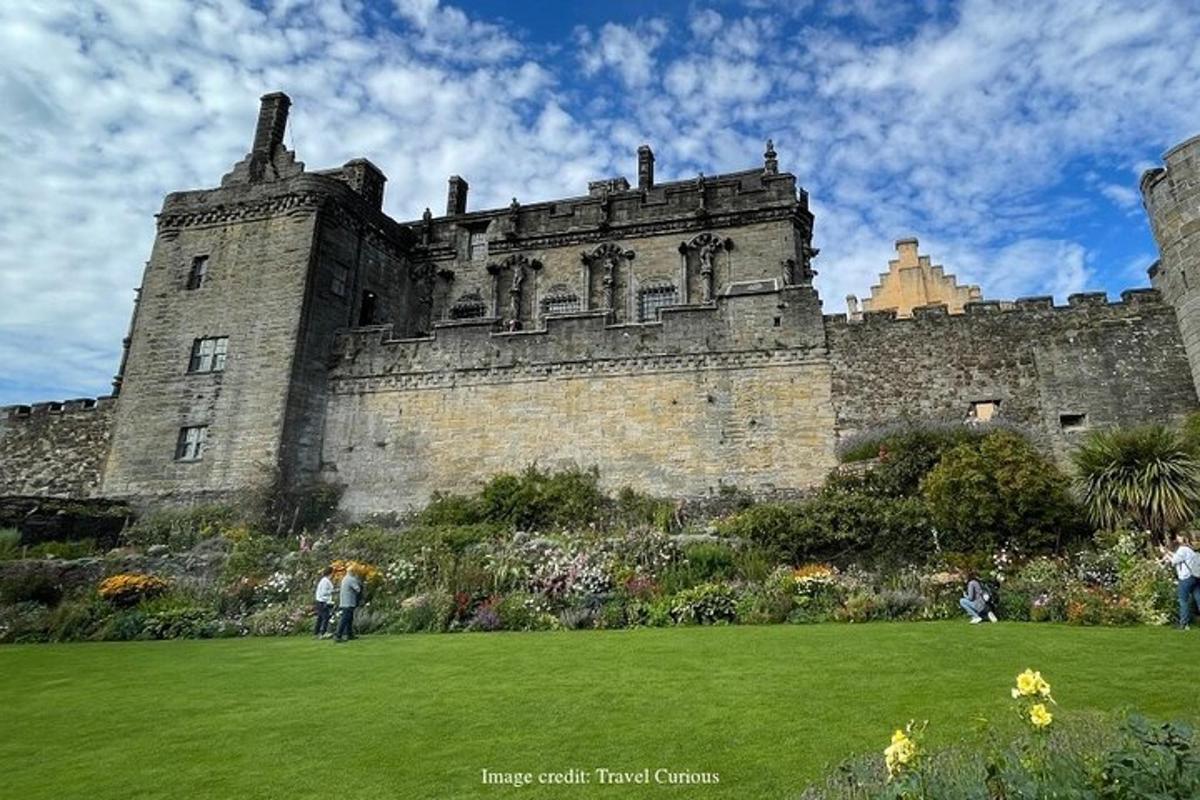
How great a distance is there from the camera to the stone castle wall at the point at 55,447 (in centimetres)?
2553

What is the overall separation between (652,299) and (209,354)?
49.6ft

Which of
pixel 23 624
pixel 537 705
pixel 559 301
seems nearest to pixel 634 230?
pixel 559 301

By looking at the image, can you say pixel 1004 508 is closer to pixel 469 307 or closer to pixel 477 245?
pixel 469 307

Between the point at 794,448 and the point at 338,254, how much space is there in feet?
53.3

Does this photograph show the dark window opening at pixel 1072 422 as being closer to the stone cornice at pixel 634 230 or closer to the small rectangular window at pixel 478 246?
the stone cornice at pixel 634 230

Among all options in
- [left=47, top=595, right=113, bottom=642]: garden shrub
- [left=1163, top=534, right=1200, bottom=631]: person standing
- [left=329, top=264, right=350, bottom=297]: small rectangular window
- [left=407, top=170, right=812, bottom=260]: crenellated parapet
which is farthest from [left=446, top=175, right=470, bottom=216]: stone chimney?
[left=1163, top=534, right=1200, bottom=631]: person standing

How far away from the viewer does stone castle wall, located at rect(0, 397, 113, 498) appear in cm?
2553

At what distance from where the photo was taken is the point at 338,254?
2591 centimetres

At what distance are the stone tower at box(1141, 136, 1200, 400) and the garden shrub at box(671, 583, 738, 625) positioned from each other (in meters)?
14.2

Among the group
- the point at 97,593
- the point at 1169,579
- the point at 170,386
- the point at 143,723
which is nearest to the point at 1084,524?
the point at 1169,579

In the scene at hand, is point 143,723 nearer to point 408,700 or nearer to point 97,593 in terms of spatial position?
point 408,700

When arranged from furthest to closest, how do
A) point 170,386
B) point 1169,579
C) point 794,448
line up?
point 170,386 < point 794,448 < point 1169,579

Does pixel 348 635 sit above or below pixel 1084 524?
below

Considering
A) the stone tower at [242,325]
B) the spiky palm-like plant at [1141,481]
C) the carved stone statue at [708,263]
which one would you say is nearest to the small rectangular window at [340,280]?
the stone tower at [242,325]
